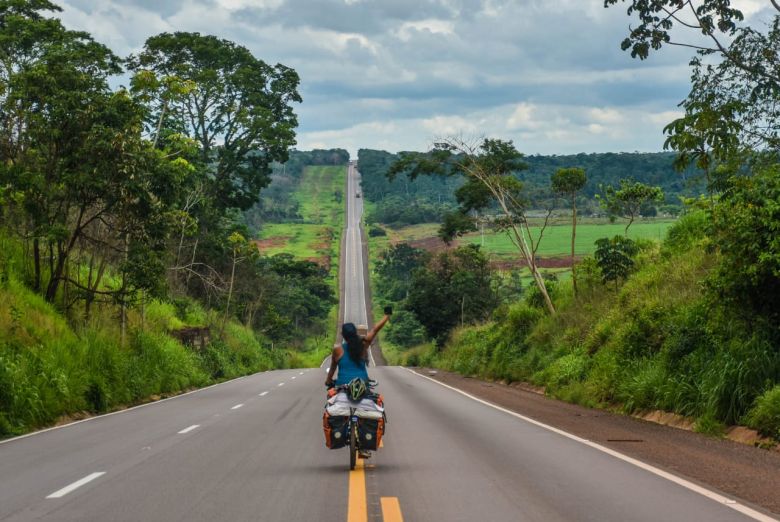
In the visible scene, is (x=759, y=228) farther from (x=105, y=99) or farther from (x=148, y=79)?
Answer: (x=148, y=79)

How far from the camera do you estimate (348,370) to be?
1029 centimetres

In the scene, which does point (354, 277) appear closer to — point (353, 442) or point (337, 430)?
point (337, 430)

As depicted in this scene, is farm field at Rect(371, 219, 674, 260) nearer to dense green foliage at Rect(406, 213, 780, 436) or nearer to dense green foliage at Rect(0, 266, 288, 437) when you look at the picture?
dense green foliage at Rect(406, 213, 780, 436)

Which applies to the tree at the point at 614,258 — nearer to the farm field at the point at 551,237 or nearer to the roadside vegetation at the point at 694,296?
the roadside vegetation at the point at 694,296

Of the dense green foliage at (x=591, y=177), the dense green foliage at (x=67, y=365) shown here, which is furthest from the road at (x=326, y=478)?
the dense green foliage at (x=591, y=177)

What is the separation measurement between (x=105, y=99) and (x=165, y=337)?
41.5 ft

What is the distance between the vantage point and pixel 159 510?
25.1 feet

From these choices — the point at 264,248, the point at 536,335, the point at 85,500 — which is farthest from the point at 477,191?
the point at 264,248

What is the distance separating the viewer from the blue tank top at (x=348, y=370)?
1026 centimetres

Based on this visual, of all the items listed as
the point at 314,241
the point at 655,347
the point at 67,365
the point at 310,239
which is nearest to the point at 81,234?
the point at 67,365

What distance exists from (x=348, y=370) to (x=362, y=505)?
2665 millimetres

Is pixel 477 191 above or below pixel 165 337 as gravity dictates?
above

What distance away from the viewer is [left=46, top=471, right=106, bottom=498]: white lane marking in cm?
855

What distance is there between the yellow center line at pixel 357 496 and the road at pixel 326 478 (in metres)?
0.02
